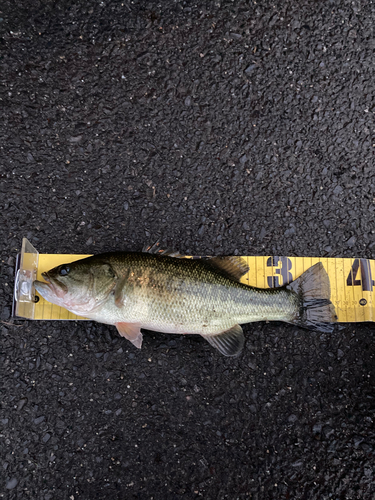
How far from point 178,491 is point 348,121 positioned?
3.88 metres

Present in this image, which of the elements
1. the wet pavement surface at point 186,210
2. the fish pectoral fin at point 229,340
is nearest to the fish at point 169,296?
the fish pectoral fin at point 229,340

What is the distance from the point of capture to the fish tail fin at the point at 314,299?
296 cm

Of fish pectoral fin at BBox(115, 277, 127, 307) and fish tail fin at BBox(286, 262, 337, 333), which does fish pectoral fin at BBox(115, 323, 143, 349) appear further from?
fish tail fin at BBox(286, 262, 337, 333)

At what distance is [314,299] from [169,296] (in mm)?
1335

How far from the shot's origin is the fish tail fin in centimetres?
296

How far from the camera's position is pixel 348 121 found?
3398 mm

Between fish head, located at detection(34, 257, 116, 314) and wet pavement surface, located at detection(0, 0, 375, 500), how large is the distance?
476mm

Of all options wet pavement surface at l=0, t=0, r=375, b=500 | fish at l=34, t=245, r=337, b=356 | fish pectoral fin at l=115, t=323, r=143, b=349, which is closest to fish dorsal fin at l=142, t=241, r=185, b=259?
fish at l=34, t=245, r=337, b=356

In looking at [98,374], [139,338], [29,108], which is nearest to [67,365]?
[98,374]

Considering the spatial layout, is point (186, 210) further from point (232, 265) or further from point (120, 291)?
point (120, 291)

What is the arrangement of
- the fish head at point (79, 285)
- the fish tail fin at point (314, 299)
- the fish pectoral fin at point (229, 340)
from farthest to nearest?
the fish tail fin at point (314, 299), the fish pectoral fin at point (229, 340), the fish head at point (79, 285)

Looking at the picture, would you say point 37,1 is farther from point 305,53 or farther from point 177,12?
point 305,53

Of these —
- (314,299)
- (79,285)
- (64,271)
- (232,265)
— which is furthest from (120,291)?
(314,299)

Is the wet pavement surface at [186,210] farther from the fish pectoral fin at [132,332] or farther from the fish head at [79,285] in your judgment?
the fish head at [79,285]
